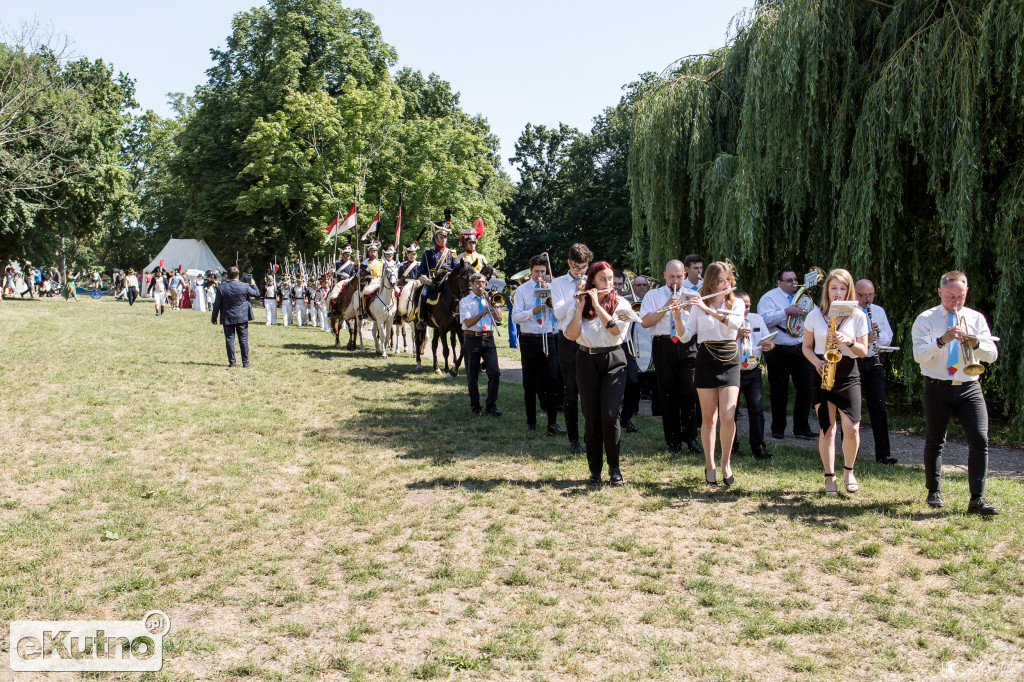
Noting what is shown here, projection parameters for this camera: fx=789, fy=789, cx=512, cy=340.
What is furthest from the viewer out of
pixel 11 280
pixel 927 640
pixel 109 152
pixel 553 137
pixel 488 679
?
pixel 553 137

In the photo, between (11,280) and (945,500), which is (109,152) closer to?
(11,280)

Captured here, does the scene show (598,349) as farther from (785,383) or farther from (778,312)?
(785,383)

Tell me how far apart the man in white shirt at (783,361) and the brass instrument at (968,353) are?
11.2ft

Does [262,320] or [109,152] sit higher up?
[109,152]

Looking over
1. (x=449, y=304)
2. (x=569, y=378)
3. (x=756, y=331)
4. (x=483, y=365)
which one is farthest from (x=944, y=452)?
(x=449, y=304)

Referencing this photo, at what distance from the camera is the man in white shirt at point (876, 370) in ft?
28.6

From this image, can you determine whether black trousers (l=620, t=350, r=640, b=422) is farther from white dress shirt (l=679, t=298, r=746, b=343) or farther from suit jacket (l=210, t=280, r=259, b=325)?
suit jacket (l=210, t=280, r=259, b=325)

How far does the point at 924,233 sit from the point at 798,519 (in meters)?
6.04

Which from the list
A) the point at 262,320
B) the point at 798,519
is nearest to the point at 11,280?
the point at 262,320

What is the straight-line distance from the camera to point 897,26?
10.9 metres

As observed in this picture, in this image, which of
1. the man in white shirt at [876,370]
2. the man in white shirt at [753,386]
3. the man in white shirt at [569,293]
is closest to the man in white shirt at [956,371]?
the man in white shirt at [876,370]

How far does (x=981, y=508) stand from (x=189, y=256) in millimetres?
48142

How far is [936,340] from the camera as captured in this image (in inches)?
262

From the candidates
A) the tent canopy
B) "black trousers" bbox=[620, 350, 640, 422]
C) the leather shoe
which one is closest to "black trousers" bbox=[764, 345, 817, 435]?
"black trousers" bbox=[620, 350, 640, 422]
